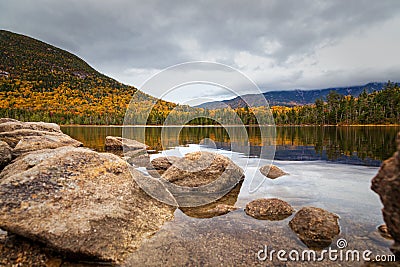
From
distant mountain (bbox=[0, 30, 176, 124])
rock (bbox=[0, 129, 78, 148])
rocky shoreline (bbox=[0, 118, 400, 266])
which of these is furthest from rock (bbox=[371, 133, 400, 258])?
distant mountain (bbox=[0, 30, 176, 124])

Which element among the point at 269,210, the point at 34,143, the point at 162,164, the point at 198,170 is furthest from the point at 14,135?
the point at 269,210

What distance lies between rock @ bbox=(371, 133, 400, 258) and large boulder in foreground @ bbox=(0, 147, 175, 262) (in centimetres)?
545

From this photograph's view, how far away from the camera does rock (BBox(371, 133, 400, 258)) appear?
4.30m

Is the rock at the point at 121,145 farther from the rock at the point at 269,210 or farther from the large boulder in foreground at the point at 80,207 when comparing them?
the rock at the point at 269,210

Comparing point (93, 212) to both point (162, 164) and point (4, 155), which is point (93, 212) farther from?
point (162, 164)

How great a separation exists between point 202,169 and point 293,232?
5310 mm

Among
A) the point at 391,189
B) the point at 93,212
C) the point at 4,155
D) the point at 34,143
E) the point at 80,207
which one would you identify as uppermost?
the point at 391,189

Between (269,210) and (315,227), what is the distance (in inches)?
67.2

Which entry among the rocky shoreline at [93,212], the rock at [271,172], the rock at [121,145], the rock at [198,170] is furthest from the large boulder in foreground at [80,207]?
the rock at [121,145]

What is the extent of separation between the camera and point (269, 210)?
7.93m

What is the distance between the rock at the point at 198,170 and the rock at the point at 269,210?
3.11 metres

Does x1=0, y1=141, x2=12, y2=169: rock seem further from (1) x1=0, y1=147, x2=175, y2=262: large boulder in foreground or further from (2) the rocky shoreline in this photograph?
(1) x1=0, y1=147, x2=175, y2=262: large boulder in foreground

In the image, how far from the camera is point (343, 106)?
350 feet

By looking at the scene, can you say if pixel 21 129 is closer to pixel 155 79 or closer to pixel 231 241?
pixel 155 79
